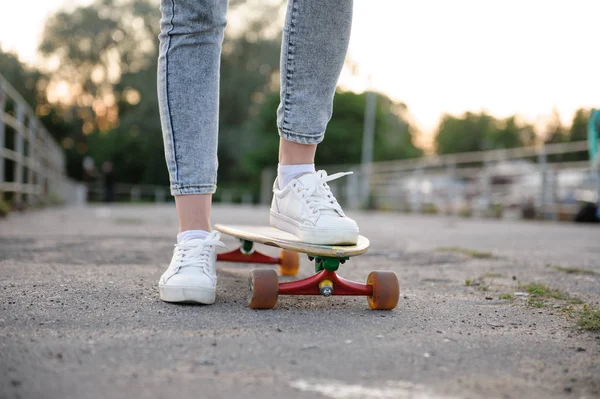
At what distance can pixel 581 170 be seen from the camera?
24.3 ft

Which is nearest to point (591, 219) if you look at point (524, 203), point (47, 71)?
point (524, 203)

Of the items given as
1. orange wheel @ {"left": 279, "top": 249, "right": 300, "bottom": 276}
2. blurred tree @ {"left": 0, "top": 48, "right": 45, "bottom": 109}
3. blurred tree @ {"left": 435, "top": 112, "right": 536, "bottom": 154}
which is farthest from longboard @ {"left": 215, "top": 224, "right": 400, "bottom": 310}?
blurred tree @ {"left": 435, "top": 112, "right": 536, "bottom": 154}

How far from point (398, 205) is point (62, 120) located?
2070cm

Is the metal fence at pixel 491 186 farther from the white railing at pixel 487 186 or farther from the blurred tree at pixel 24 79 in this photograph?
the blurred tree at pixel 24 79

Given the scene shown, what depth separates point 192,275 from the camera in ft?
4.60

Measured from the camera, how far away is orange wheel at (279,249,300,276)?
2061 millimetres

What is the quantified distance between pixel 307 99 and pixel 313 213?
29cm

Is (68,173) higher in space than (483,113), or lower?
lower

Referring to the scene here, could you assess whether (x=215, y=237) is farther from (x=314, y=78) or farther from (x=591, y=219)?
(x=591, y=219)

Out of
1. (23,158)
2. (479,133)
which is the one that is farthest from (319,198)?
(479,133)

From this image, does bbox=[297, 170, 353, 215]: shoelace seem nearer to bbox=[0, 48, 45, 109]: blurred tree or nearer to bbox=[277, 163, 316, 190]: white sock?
bbox=[277, 163, 316, 190]: white sock

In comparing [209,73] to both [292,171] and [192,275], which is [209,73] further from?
[192,275]

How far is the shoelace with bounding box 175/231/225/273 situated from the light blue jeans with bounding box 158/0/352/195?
12cm

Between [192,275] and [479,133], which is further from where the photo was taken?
[479,133]
